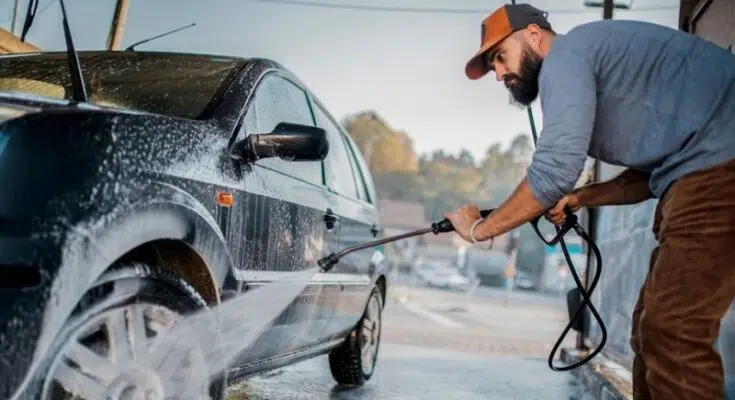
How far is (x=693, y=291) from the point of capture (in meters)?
2.50

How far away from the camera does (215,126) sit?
112 inches

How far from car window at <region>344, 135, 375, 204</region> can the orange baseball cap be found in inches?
99.1

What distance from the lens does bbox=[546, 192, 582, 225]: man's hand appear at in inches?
123

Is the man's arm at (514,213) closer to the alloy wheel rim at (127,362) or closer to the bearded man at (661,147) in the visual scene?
the bearded man at (661,147)

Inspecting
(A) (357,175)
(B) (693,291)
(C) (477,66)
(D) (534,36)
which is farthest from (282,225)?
(A) (357,175)

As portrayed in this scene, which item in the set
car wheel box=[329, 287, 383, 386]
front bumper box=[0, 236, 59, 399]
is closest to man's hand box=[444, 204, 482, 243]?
front bumper box=[0, 236, 59, 399]

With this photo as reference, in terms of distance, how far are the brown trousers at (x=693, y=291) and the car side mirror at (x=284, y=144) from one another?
130 centimetres

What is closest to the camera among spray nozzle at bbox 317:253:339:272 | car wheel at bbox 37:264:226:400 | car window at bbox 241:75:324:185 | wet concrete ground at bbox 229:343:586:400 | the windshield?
car wheel at bbox 37:264:226:400

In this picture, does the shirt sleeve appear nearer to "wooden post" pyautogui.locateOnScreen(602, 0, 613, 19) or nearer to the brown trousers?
the brown trousers

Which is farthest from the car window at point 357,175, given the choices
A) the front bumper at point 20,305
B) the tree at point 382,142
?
the tree at point 382,142

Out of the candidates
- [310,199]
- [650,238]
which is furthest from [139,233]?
[650,238]

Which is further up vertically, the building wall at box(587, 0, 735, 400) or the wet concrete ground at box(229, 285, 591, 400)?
the building wall at box(587, 0, 735, 400)

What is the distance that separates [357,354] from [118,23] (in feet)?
29.9

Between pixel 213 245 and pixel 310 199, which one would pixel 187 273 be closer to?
pixel 213 245
